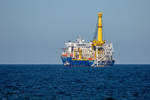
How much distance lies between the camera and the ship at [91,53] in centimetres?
13300

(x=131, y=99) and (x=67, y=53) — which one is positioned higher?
(x=67, y=53)

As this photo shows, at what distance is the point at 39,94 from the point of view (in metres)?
38.5

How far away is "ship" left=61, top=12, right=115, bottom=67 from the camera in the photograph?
133000 mm

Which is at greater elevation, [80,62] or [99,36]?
[99,36]

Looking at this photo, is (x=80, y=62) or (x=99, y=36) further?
(x=80, y=62)

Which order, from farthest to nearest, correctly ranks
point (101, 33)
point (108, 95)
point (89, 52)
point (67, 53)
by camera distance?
point (67, 53), point (89, 52), point (101, 33), point (108, 95)

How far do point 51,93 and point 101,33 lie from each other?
306 ft

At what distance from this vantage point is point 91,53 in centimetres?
13975

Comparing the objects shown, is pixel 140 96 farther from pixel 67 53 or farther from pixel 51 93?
pixel 67 53

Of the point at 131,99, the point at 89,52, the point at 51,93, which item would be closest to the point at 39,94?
the point at 51,93

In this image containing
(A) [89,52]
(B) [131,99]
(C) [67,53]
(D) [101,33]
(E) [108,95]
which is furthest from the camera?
(C) [67,53]

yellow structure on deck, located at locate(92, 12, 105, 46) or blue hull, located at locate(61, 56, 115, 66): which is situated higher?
yellow structure on deck, located at locate(92, 12, 105, 46)

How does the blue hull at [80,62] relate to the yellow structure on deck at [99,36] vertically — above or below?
below

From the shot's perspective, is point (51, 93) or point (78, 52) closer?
point (51, 93)
